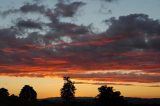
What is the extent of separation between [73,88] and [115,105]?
1612 inches

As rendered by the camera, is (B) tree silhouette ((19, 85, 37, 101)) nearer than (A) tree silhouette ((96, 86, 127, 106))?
No

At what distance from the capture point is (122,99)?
93750 millimetres

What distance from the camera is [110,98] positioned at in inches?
3691

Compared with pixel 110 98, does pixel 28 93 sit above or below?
above

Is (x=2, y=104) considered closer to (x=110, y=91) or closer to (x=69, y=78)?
(x=110, y=91)

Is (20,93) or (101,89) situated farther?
(20,93)

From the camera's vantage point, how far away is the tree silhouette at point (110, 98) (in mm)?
93375

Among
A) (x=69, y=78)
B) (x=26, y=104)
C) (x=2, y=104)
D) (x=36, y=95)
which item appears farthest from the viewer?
(x=36, y=95)

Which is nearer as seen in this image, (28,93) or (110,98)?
(110,98)

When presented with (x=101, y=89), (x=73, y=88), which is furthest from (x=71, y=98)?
(x=101, y=89)

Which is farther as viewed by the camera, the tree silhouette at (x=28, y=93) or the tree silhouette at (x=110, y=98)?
the tree silhouette at (x=28, y=93)

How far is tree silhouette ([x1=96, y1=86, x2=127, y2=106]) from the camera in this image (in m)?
93.4

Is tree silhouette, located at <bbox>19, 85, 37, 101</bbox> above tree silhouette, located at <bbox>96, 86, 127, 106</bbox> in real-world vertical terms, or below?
above

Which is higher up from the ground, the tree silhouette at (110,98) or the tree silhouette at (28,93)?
the tree silhouette at (28,93)
